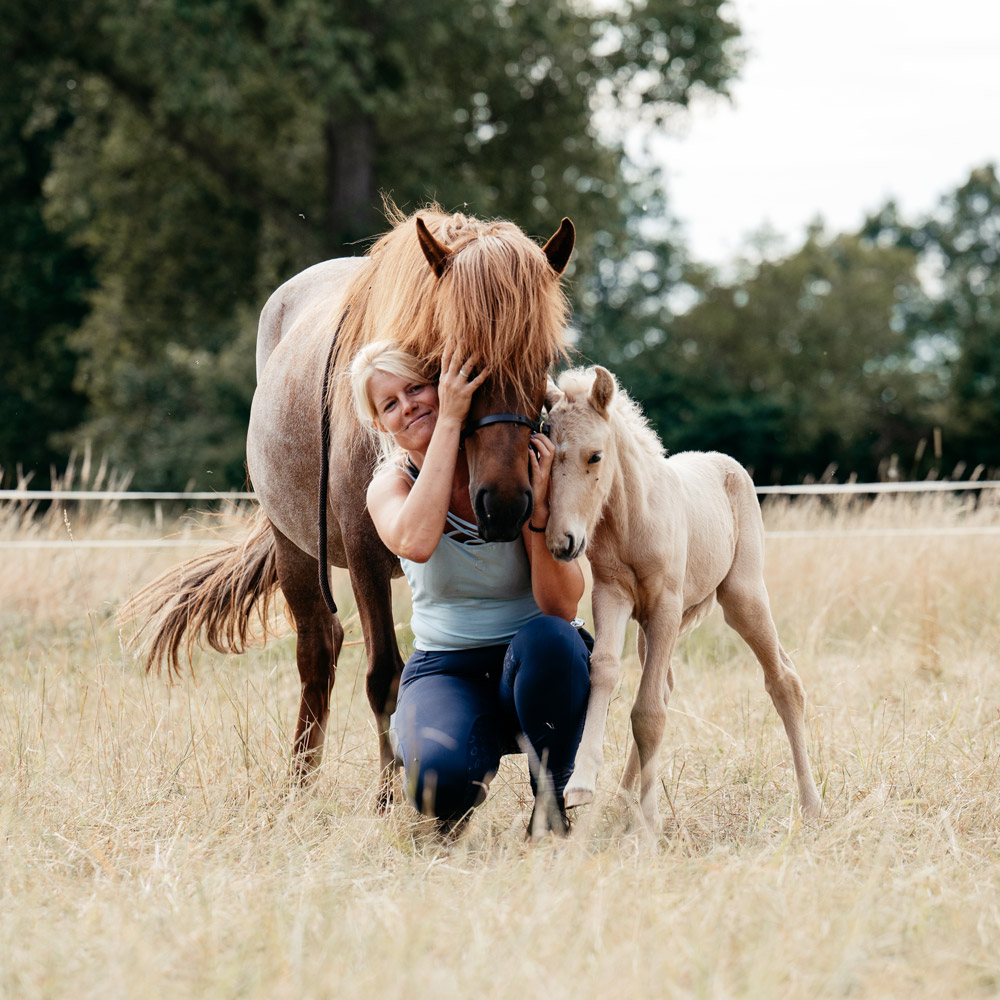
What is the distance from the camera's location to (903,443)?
23297mm

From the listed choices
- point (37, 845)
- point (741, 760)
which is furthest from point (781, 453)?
point (37, 845)

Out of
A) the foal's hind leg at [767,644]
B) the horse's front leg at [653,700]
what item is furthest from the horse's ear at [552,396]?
the foal's hind leg at [767,644]

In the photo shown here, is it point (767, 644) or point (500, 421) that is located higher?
point (500, 421)

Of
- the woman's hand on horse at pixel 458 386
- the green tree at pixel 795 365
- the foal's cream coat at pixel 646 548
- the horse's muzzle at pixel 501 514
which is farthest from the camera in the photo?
the green tree at pixel 795 365

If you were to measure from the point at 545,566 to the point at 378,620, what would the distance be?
2.24 ft

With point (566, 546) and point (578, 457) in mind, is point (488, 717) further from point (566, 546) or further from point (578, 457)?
point (578, 457)

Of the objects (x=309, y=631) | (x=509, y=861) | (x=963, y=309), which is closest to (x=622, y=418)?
(x=509, y=861)

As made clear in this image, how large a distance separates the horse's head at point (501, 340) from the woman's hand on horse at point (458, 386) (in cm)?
3

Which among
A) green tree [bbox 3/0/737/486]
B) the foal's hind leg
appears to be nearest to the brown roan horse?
the foal's hind leg

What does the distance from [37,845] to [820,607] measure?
4.30 meters

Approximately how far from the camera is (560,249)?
2629 mm

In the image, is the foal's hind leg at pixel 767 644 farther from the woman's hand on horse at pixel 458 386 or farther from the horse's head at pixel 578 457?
the woman's hand on horse at pixel 458 386

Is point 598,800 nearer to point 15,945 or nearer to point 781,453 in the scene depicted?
point 15,945

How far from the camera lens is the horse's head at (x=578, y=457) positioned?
2396 mm
